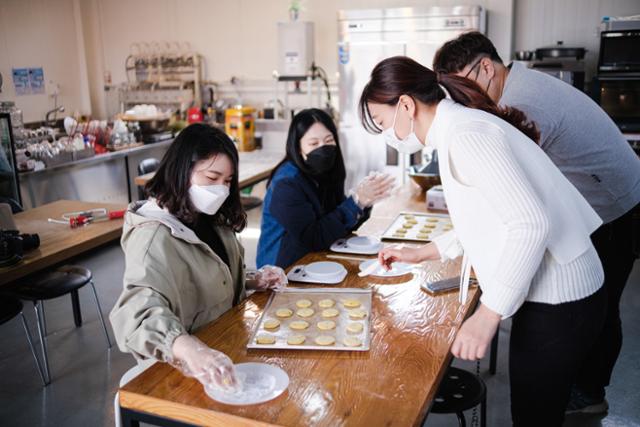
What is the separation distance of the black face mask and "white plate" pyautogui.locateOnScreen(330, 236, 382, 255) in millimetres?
324

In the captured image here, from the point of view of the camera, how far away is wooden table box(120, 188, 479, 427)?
1.22 m

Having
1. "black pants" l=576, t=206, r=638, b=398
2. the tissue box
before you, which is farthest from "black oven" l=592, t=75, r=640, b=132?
"black pants" l=576, t=206, r=638, b=398

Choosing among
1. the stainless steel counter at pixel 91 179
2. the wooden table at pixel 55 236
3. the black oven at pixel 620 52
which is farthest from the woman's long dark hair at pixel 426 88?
the black oven at pixel 620 52

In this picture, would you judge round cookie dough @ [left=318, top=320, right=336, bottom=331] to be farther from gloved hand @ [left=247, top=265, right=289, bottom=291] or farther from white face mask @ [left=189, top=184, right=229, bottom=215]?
white face mask @ [left=189, top=184, right=229, bottom=215]

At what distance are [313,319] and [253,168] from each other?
134 inches

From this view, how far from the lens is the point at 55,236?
9.83 feet

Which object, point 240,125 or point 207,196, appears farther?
point 240,125

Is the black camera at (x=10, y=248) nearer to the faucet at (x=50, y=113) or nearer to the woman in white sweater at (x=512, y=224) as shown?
the woman in white sweater at (x=512, y=224)

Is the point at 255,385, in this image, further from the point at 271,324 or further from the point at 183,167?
the point at 183,167

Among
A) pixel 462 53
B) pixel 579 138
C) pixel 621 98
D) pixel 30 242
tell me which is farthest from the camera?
pixel 621 98

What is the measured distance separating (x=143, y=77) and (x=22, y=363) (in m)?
4.83

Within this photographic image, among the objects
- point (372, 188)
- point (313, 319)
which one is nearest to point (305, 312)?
point (313, 319)

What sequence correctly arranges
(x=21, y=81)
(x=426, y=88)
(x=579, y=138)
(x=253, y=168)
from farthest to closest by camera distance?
(x=21, y=81), (x=253, y=168), (x=579, y=138), (x=426, y=88)

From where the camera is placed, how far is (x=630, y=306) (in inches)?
148
